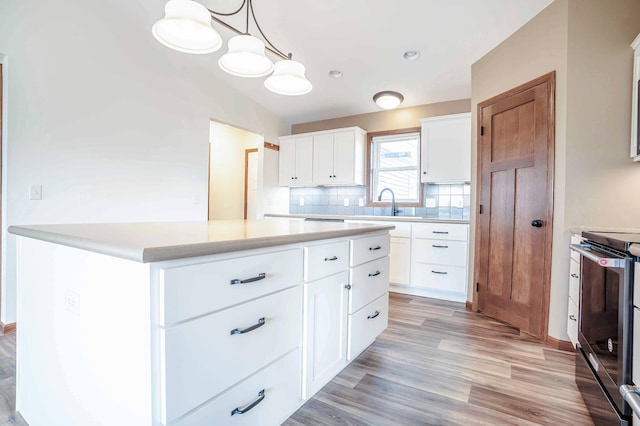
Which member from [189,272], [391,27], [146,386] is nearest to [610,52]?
[391,27]

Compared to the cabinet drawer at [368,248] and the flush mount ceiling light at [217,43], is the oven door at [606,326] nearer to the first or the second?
the cabinet drawer at [368,248]

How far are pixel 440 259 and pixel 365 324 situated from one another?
1761 mm

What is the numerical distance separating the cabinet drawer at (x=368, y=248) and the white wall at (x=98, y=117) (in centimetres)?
246

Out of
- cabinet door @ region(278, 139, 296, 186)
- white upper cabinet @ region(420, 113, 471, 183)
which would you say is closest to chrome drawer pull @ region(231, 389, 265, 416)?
white upper cabinet @ region(420, 113, 471, 183)

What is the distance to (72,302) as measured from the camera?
106cm

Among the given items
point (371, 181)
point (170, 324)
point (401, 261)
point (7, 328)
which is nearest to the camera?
point (170, 324)

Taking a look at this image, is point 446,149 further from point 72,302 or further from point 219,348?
point 72,302

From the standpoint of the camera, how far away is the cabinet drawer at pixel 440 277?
3283mm

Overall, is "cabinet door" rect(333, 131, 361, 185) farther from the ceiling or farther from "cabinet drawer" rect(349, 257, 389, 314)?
"cabinet drawer" rect(349, 257, 389, 314)

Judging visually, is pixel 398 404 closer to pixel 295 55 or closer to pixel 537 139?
pixel 537 139

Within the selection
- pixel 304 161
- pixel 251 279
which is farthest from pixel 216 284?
pixel 304 161

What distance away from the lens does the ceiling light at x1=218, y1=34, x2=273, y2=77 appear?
1.77 meters

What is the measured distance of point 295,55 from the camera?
133 inches

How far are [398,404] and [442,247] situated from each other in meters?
2.10
